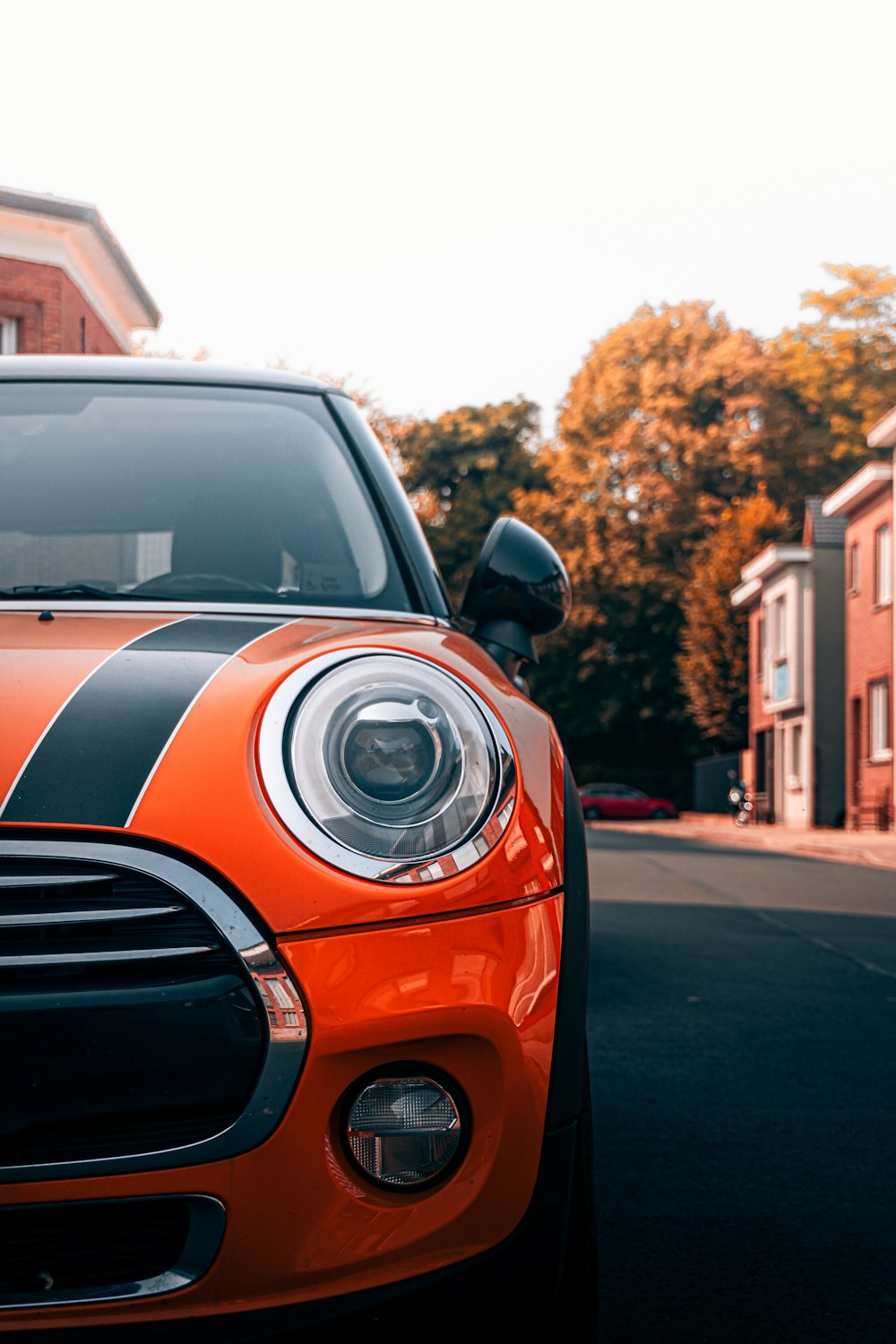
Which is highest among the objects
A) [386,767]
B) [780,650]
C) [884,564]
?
[884,564]

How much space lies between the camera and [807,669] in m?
39.1

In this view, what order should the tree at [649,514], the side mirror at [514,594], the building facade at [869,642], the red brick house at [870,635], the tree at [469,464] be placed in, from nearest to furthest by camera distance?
1. the side mirror at [514,594]
2. the red brick house at [870,635]
3. the building facade at [869,642]
4. the tree at [649,514]
5. the tree at [469,464]

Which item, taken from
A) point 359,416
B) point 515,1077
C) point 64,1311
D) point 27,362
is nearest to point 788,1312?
point 515,1077

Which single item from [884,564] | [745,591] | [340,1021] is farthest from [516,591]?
[745,591]

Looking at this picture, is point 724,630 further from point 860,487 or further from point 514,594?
point 514,594

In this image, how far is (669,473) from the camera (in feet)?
185

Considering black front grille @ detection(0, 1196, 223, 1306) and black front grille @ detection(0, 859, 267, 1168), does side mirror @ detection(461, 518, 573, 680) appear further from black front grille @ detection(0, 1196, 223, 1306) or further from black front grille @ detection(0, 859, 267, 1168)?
black front grille @ detection(0, 1196, 223, 1306)

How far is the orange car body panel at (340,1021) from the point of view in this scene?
1.81 m

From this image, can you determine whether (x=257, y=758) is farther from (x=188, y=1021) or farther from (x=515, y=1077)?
(x=515, y=1077)

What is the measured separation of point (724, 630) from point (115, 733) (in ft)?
153

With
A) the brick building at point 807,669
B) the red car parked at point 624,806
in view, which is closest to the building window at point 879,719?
the brick building at point 807,669

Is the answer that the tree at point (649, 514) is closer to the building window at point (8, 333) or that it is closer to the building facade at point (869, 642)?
the building facade at point (869, 642)

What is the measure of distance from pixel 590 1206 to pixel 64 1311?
2.55ft

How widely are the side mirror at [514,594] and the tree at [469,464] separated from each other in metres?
58.6
